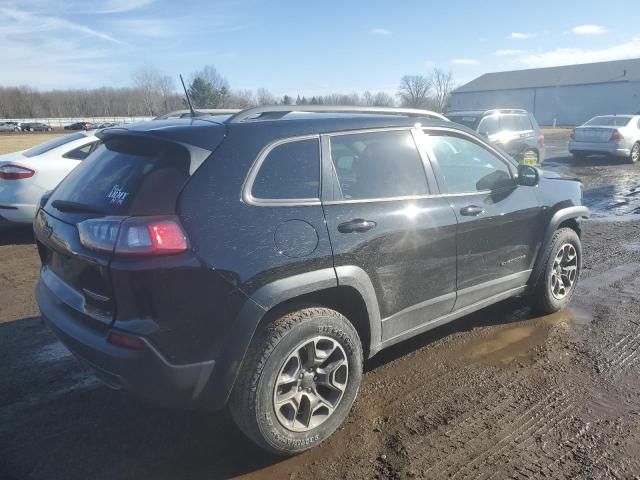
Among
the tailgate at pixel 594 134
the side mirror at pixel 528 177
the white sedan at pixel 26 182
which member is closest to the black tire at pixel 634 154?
the tailgate at pixel 594 134

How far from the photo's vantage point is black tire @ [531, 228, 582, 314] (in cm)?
451

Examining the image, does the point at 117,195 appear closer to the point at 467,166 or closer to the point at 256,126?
the point at 256,126

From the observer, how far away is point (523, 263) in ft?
14.0

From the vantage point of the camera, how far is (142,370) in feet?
7.88

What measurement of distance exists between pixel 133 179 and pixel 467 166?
2.59m

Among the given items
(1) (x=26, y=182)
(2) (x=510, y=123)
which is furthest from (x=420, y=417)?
(2) (x=510, y=123)

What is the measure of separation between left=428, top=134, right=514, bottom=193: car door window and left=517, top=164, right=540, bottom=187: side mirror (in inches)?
3.1

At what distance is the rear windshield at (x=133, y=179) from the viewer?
98.3 inches

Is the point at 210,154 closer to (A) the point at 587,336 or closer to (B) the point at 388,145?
(B) the point at 388,145

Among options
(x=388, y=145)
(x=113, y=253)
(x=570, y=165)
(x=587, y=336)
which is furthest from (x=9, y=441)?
(x=570, y=165)

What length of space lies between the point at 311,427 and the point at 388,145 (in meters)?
1.88

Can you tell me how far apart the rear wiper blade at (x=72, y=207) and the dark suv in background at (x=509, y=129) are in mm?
9835

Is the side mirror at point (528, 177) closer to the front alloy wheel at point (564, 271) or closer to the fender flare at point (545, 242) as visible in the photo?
the fender flare at point (545, 242)

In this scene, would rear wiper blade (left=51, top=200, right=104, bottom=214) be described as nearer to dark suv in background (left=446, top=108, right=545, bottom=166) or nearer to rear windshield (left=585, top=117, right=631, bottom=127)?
dark suv in background (left=446, top=108, right=545, bottom=166)
